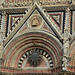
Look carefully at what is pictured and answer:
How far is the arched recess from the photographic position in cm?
2209

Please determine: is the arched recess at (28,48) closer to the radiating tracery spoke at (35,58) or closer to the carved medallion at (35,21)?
the radiating tracery spoke at (35,58)

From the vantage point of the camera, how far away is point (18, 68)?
22.3 metres

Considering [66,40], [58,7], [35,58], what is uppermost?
[58,7]

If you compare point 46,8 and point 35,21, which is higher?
Answer: point 46,8

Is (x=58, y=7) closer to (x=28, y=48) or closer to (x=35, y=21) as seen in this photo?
(x=35, y=21)

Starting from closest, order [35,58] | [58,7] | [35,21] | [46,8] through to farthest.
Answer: [35,58], [35,21], [58,7], [46,8]

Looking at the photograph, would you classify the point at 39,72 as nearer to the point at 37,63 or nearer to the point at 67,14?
the point at 37,63

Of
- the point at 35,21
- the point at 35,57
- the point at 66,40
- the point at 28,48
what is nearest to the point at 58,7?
the point at 35,21

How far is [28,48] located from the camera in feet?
74.2

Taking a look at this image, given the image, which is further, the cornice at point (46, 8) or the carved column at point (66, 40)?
the cornice at point (46, 8)

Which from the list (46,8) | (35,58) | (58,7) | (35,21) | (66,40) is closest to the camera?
(66,40)

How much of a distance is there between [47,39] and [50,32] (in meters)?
0.46

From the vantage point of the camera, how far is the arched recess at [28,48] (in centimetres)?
2209

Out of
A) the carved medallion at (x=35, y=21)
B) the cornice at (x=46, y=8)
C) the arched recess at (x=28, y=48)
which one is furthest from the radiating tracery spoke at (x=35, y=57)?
the cornice at (x=46, y=8)
